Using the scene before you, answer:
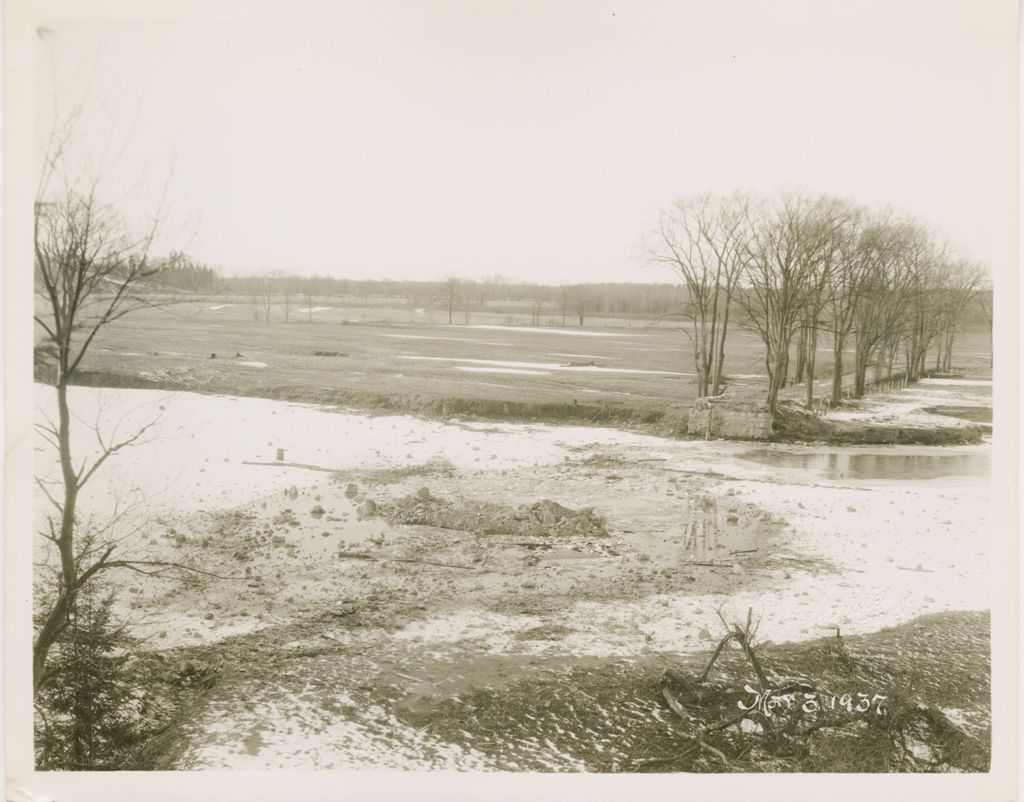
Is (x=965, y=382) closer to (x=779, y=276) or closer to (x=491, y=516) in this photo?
(x=779, y=276)

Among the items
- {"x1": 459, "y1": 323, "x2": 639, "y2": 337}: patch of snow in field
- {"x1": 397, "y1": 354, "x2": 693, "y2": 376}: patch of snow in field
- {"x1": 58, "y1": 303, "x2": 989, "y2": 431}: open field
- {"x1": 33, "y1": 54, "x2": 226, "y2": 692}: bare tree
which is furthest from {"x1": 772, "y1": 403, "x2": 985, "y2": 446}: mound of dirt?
{"x1": 33, "y1": 54, "x2": 226, "y2": 692}: bare tree

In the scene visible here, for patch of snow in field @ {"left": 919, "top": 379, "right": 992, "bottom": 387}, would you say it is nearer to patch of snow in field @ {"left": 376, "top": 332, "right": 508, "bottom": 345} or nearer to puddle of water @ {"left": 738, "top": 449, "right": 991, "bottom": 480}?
puddle of water @ {"left": 738, "top": 449, "right": 991, "bottom": 480}

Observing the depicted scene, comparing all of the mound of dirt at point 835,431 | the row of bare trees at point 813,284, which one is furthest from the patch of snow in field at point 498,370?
the mound of dirt at point 835,431

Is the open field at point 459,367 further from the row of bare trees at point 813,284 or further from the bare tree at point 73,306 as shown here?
the bare tree at point 73,306

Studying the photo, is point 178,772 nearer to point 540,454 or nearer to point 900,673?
point 540,454

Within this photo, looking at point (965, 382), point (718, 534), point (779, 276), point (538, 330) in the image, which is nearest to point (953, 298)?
point (965, 382)

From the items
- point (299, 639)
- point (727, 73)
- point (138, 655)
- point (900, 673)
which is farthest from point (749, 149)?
point (138, 655)
